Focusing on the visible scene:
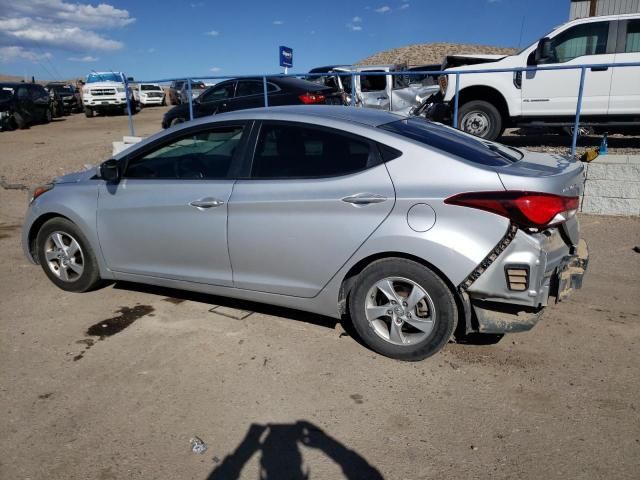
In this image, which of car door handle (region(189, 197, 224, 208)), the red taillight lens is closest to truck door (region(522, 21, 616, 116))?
the red taillight lens

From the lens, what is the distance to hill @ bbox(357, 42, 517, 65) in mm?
43688

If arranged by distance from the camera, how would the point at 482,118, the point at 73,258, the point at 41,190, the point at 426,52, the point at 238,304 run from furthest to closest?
the point at 426,52 → the point at 482,118 → the point at 41,190 → the point at 73,258 → the point at 238,304

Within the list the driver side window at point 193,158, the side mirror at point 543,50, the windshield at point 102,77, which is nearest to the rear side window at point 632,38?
the side mirror at point 543,50

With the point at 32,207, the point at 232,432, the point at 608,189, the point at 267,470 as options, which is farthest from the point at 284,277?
the point at 608,189

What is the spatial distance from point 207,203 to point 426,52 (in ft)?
151

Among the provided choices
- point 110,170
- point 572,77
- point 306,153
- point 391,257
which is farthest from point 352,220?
point 572,77

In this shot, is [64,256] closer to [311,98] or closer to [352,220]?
[352,220]

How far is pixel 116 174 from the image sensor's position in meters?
4.28

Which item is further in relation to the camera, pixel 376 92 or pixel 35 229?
pixel 376 92

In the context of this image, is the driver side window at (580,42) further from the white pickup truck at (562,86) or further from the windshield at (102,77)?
the windshield at (102,77)

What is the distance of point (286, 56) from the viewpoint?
50.1 feet

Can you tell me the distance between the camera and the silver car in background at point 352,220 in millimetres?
3143

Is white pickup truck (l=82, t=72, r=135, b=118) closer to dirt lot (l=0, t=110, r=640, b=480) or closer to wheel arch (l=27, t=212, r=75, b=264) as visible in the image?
wheel arch (l=27, t=212, r=75, b=264)

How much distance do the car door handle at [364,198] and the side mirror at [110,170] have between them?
198 centimetres
